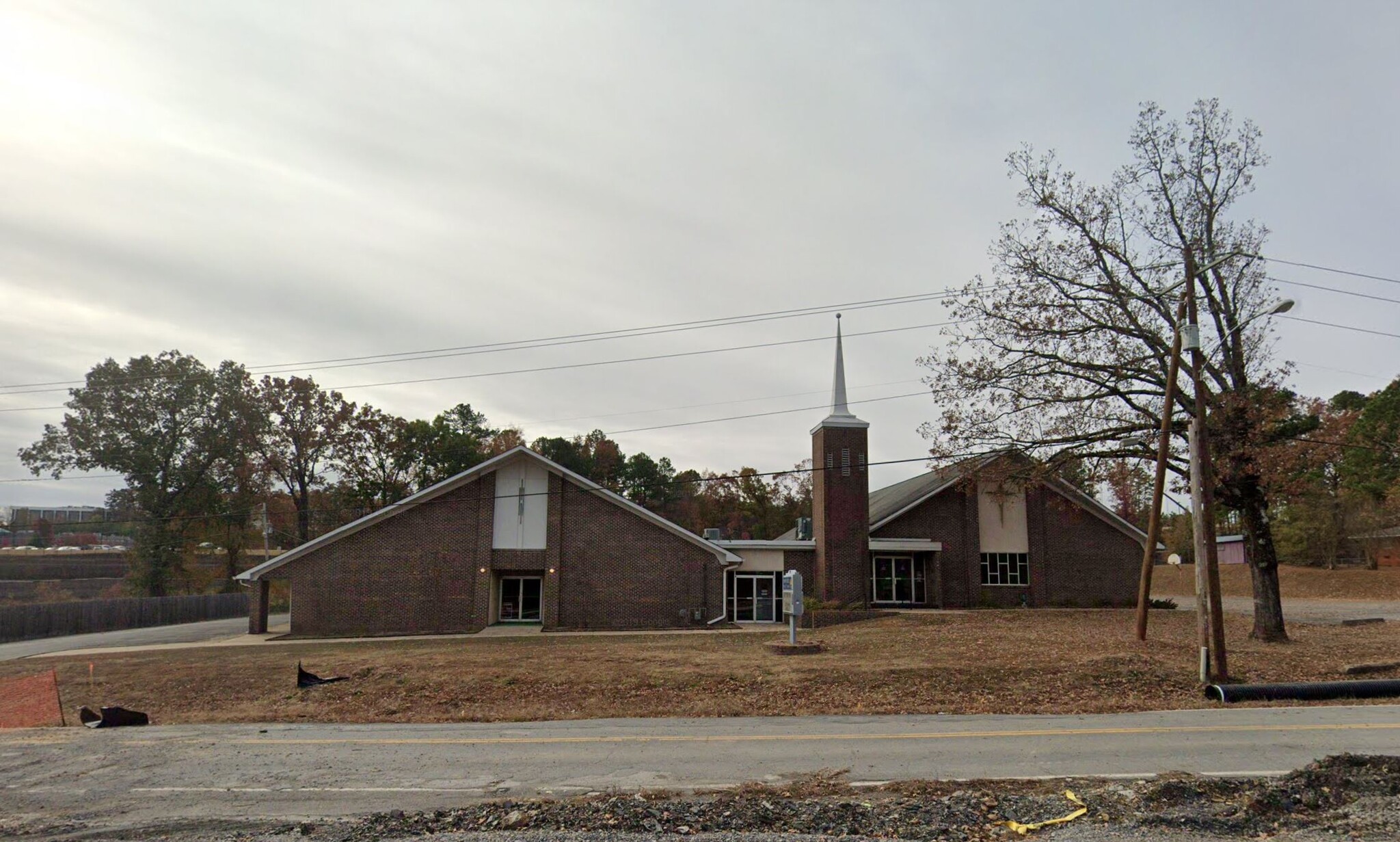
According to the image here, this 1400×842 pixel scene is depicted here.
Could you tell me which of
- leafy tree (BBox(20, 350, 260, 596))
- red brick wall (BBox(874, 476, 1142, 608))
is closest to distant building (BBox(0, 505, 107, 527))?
leafy tree (BBox(20, 350, 260, 596))

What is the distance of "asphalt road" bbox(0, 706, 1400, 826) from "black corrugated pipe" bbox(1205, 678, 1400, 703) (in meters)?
0.77

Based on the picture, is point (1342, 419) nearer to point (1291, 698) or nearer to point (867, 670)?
point (1291, 698)

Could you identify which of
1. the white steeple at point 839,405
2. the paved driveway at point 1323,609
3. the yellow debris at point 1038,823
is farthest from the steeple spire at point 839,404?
the yellow debris at point 1038,823

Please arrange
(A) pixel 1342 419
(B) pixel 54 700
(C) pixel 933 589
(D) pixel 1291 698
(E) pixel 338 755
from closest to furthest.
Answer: (E) pixel 338 755
(D) pixel 1291 698
(B) pixel 54 700
(A) pixel 1342 419
(C) pixel 933 589

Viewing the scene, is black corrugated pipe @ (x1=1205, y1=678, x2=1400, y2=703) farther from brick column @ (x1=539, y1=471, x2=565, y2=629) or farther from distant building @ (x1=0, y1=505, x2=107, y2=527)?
distant building @ (x1=0, y1=505, x2=107, y2=527)

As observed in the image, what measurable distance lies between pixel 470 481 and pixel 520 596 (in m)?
4.82

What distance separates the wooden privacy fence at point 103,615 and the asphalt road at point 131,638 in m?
0.62

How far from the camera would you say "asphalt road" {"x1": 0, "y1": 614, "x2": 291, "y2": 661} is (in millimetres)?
31734

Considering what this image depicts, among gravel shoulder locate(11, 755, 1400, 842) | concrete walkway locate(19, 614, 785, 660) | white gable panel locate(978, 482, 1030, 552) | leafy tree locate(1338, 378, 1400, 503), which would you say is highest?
leafy tree locate(1338, 378, 1400, 503)

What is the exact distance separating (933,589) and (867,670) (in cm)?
2254

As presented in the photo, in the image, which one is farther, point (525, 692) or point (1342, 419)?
point (1342, 419)

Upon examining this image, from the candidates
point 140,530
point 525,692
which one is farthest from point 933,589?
point 140,530

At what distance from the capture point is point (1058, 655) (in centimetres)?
1883

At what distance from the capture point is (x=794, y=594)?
22.1 m
